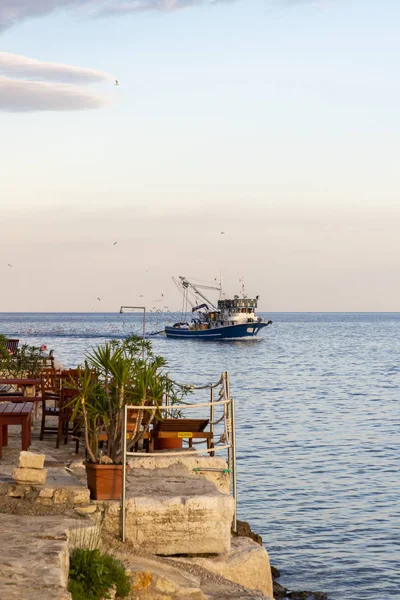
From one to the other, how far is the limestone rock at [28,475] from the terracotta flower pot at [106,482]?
1.73ft

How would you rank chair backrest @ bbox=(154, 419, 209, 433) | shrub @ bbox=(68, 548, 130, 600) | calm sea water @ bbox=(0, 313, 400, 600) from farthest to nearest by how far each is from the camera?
calm sea water @ bbox=(0, 313, 400, 600)
chair backrest @ bbox=(154, 419, 209, 433)
shrub @ bbox=(68, 548, 130, 600)

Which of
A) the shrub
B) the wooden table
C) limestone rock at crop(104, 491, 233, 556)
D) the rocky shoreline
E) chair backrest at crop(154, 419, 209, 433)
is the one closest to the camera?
the shrub

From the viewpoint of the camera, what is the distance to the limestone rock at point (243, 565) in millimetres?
7981

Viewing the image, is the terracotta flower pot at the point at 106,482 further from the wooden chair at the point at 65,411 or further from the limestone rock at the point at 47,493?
→ the wooden chair at the point at 65,411

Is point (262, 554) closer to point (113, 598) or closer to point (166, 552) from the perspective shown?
point (166, 552)

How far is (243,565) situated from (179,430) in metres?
2.57

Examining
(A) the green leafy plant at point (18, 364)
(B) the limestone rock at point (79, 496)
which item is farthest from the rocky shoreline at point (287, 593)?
(A) the green leafy plant at point (18, 364)

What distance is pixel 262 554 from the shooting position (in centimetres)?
858

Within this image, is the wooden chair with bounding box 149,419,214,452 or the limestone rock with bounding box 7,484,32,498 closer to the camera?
the limestone rock with bounding box 7,484,32,498

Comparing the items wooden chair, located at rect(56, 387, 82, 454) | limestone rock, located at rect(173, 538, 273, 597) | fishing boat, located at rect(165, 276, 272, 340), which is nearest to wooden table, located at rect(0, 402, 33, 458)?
wooden chair, located at rect(56, 387, 82, 454)

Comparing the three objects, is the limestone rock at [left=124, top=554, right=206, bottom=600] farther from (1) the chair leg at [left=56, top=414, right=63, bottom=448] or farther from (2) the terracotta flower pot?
(1) the chair leg at [left=56, top=414, right=63, bottom=448]

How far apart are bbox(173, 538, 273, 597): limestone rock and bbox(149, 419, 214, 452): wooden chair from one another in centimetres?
191

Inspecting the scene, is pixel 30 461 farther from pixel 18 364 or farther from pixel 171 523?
pixel 18 364

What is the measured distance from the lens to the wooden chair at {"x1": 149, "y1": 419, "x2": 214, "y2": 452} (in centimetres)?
1050
